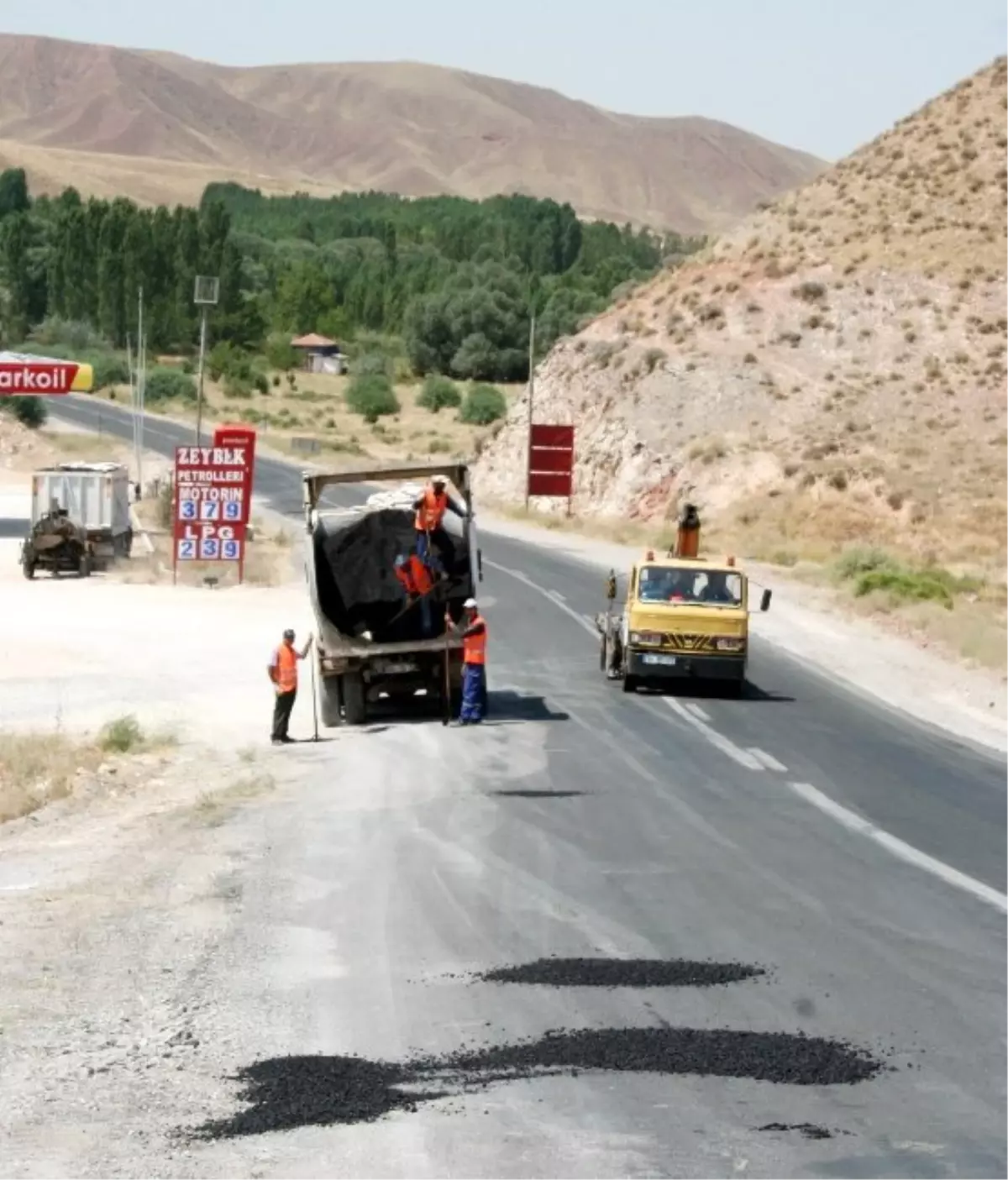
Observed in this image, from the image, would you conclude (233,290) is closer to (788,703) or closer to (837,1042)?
(788,703)

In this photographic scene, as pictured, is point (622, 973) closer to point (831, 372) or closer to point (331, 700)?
point (331, 700)

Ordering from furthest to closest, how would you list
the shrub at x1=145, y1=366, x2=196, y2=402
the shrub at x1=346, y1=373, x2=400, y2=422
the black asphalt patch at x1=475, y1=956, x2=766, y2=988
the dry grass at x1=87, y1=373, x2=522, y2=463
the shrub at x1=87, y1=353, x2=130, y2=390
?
the shrub at x1=87, y1=353, x2=130, y2=390 → the shrub at x1=346, y1=373, x2=400, y2=422 → the shrub at x1=145, y1=366, x2=196, y2=402 → the dry grass at x1=87, y1=373, x2=522, y2=463 → the black asphalt patch at x1=475, y1=956, x2=766, y2=988

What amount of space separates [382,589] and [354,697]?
2077 mm

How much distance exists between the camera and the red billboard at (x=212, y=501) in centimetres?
4581

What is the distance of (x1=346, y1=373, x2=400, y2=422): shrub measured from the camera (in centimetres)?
12838

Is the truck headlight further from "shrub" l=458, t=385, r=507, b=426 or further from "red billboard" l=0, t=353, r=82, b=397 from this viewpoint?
"shrub" l=458, t=385, r=507, b=426

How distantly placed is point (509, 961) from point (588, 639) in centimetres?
2505

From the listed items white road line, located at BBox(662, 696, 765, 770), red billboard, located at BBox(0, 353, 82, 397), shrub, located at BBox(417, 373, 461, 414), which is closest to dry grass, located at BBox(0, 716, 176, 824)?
white road line, located at BBox(662, 696, 765, 770)

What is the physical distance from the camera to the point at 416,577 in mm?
27922

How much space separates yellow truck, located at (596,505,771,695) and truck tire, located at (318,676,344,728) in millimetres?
4187

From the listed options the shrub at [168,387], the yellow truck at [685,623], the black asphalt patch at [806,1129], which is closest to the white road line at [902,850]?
the black asphalt patch at [806,1129]

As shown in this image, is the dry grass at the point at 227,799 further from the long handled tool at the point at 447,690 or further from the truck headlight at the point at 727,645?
the truck headlight at the point at 727,645

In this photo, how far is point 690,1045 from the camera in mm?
11180

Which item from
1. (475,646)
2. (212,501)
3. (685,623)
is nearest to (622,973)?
(475,646)
